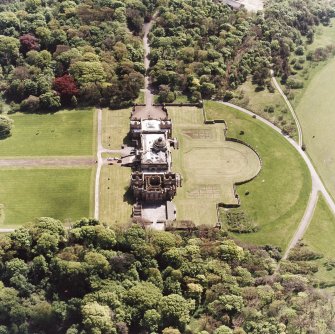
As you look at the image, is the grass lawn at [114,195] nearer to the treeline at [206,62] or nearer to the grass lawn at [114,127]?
the grass lawn at [114,127]

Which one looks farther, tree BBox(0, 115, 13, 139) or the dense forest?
the dense forest

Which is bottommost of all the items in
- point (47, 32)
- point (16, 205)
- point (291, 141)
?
point (16, 205)

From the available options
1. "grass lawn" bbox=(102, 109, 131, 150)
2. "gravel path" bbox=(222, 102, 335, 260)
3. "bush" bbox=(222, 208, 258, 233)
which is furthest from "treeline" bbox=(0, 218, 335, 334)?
A: "grass lawn" bbox=(102, 109, 131, 150)

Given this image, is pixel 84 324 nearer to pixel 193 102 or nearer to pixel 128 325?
pixel 128 325

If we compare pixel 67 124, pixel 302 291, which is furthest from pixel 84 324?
pixel 67 124

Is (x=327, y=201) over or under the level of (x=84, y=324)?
over

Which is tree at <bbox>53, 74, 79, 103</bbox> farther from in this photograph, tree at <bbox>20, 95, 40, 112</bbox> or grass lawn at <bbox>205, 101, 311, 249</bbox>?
grass lawn at <bbox>205, 101, 311, 249</bbox>
